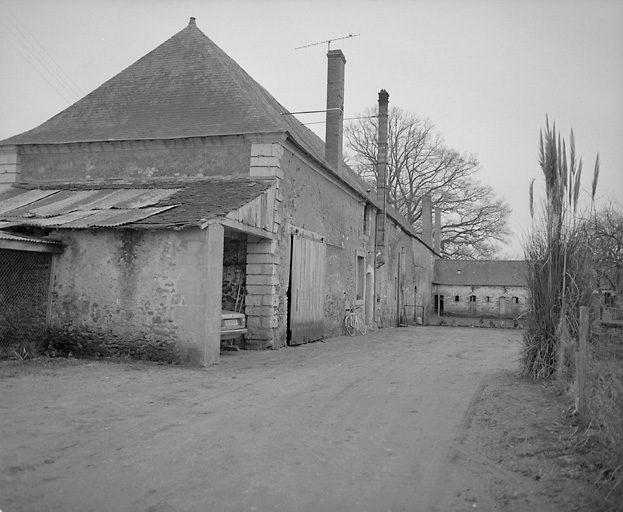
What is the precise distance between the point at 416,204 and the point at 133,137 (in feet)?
88.0

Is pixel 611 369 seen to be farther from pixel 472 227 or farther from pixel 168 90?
pixel 472 227

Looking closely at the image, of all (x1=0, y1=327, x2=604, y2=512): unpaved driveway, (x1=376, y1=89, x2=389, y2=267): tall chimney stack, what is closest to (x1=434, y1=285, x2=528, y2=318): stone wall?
(x1=376, y1=89, x2=389, y2=267): tall chimney stack

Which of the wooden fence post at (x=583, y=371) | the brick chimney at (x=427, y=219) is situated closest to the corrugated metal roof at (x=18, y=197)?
the wooden fence post at (x=583, y=371)

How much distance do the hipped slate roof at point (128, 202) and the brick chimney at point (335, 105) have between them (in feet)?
19.3

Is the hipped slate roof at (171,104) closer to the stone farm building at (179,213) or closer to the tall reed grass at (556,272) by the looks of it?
the stone farm building at (179,213)

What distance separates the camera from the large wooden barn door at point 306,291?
43.9ft

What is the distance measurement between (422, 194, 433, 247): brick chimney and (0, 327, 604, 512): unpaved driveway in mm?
27323

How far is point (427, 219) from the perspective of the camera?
3562 centimetres

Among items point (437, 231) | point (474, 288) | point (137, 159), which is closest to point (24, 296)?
point (137, 159)

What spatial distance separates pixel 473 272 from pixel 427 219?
18.9 feet

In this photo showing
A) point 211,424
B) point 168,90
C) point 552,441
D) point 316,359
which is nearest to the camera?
point 552,441

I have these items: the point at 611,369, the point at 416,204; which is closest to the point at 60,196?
the point at 611,369

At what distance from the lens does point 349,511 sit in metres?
3.37

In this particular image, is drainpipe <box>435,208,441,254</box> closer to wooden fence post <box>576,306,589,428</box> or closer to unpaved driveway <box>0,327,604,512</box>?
unpaved driveway <box>0,327,604,512</box>
